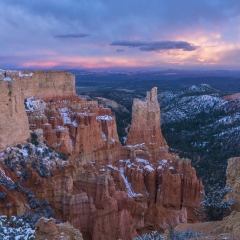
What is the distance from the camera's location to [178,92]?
12925 cm

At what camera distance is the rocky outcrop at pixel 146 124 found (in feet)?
109

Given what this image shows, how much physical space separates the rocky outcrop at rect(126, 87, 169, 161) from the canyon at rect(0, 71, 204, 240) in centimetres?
11

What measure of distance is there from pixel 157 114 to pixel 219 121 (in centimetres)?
4867

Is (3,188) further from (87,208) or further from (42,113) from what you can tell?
(42,113)

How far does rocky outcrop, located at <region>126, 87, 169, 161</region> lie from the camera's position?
33250mm

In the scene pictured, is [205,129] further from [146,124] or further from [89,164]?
[89,164]

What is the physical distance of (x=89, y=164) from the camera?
27.2m

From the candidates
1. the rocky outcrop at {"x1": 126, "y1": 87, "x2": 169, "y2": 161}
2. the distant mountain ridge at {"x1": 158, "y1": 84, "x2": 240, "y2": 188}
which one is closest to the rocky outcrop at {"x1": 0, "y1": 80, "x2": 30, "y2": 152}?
the rocky outcrop at {"x1": 126, "y1": 87, "x2": 169, "y2": 161}

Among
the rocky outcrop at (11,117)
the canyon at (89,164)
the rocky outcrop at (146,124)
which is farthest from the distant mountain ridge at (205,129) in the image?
the rocky outcrop at (11,117)

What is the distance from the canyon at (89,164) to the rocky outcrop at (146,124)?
108mm

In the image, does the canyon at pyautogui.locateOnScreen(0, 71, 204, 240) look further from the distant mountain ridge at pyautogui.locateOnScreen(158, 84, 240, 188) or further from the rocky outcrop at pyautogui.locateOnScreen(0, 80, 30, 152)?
the distant mountain ridge at pyautogui.locateOnScreen(158, 84, 240, 188)

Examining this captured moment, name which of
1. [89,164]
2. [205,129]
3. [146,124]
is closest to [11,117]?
[89,164]

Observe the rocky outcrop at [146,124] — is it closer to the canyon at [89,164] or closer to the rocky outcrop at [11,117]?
the canyon at [89,164]

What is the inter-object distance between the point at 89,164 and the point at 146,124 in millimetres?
9360
